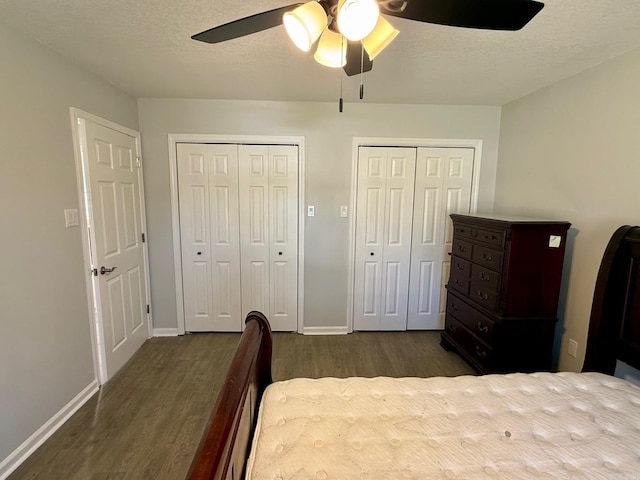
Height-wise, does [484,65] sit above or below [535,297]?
above

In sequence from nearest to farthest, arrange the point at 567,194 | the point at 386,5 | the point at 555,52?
the point at 386,5 < the point at 555,52 < the point at 567,194

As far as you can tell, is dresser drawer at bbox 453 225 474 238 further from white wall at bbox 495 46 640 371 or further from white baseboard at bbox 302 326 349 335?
white baseboard at bbox 302 326 349 335

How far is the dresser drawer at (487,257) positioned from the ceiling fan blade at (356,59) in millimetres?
1599

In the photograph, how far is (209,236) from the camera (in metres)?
3.13

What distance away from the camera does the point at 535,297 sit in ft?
7.11

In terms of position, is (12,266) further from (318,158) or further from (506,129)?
(506,129)

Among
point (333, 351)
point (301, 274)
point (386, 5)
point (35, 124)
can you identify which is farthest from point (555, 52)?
point (35, 124)

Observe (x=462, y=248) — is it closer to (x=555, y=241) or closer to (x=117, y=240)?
(x=555, y=241)

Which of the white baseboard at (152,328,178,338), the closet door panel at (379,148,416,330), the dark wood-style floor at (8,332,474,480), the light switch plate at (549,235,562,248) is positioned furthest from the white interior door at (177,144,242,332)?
the light switch plate at (549,235,562,248)

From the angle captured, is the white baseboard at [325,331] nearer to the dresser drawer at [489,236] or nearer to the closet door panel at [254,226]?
the closet door panel at [254,226]

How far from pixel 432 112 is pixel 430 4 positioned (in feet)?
7.32

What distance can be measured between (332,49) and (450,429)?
65.7 inches

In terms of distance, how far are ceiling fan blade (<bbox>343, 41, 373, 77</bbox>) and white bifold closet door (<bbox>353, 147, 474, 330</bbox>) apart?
159 cm

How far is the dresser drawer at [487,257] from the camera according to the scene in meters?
2.20
